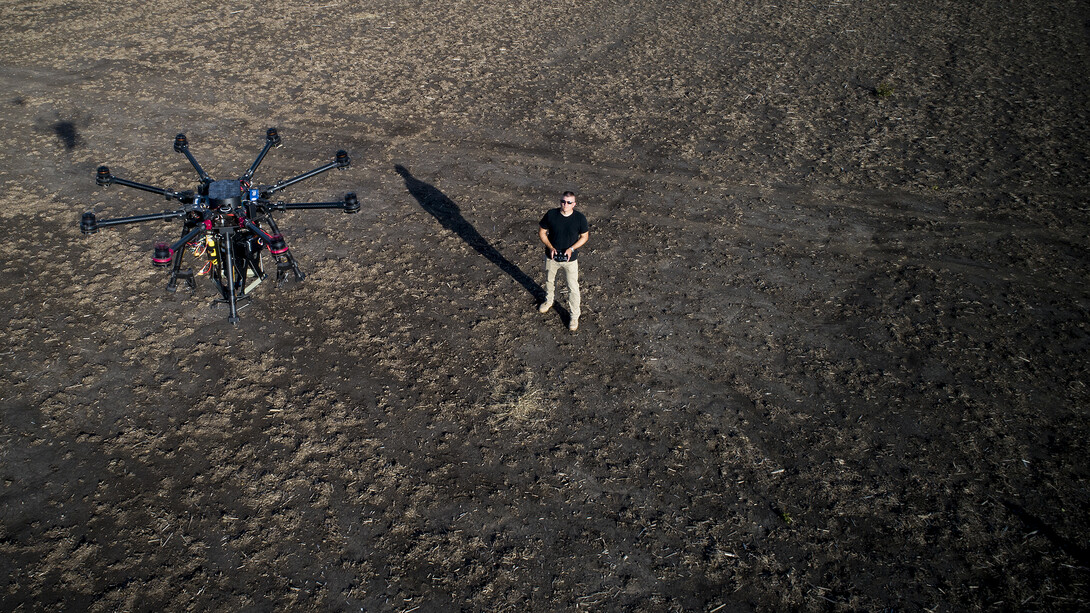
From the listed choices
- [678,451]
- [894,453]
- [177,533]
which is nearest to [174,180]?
[177,533]

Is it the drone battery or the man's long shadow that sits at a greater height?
the drone battery

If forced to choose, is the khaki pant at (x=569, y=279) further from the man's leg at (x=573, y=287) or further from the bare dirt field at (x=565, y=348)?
the bare dirt field at (x=565, y=348)

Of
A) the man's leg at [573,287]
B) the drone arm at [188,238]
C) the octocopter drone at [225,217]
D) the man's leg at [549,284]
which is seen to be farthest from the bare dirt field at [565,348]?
the drone arm at [188,238]

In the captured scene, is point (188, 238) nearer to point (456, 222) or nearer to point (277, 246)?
point (277, 246)

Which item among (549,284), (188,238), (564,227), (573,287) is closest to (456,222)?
→ (549,284)

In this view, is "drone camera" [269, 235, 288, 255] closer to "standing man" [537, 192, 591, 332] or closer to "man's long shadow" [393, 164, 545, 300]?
"standing man" [537, 192, 591, 332]

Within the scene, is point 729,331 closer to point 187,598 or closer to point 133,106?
point 187,598

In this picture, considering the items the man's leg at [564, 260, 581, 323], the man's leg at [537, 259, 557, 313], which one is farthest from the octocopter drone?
the man's leg at [564, 260, 581, 323]

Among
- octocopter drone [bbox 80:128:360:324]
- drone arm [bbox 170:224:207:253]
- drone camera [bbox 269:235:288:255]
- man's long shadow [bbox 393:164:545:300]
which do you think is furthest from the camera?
man's long shadow [bbox 393:164:545:300]
